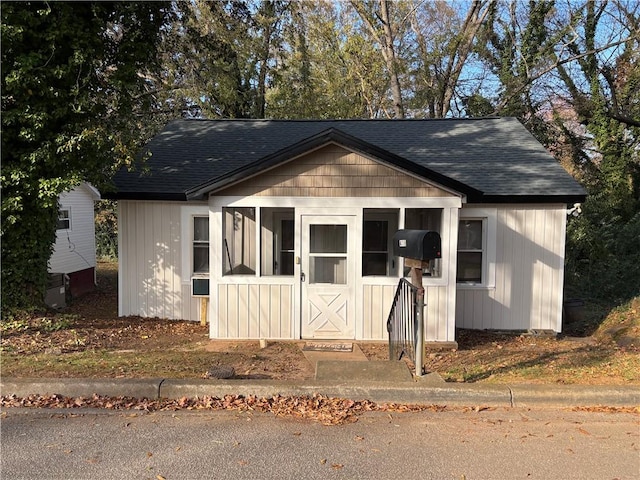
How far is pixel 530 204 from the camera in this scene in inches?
370

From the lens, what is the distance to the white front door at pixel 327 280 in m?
8.18

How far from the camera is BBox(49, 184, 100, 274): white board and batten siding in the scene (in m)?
13.9

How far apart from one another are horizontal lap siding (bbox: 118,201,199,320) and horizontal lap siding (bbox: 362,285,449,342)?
388 centimetres

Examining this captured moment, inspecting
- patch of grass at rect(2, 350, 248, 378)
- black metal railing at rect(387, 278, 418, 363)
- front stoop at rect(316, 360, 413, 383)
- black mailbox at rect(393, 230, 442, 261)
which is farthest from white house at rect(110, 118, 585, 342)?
front stoop at rect(316, 360, 413, 383)

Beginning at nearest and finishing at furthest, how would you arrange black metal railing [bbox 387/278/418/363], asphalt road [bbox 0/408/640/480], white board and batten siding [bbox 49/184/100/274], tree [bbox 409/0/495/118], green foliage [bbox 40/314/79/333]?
asphalt road [bbox 0/408/640/480] → black metal railing [bbox 387/278/418/363] → green foliage [bbox 40/314/79/333] → white board and batten siding [bbox 49/184/100/274] → tree [bbox 409/0/495/118]

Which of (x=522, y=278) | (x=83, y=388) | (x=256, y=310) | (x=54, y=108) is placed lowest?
(x=83, y=388)

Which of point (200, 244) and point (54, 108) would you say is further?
point (200, 244)

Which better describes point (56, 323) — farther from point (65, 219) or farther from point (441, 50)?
point (441, 50)

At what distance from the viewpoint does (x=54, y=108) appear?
8336 millimetres

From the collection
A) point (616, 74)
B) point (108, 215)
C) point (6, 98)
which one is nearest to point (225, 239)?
point (6, 98)

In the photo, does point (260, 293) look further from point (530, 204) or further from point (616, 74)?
point (616, 74)

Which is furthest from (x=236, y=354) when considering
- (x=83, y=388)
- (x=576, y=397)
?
(x=576, y=397)

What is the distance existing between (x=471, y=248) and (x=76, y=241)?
1184cm

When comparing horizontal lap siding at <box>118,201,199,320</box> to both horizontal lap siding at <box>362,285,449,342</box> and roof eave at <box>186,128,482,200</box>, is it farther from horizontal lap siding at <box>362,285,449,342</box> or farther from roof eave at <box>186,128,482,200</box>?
horizontal lap siding at <box>362,285,449,342</box>
